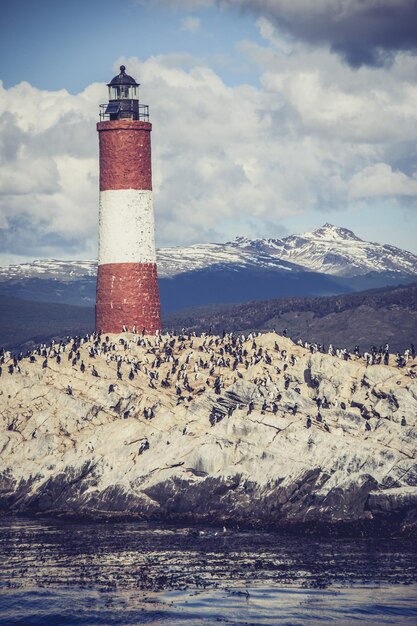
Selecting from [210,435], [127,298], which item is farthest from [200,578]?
[127,298]

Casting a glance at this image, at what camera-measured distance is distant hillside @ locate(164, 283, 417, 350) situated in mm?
163375

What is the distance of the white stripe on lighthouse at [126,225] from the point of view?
85.8 metres

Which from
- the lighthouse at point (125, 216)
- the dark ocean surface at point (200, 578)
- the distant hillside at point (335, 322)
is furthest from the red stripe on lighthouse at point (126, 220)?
the distant hillside at point (335, 322)

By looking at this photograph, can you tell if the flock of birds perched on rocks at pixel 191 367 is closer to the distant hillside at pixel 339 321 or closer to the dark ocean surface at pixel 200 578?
the dark ocean surface at pixel 200 578

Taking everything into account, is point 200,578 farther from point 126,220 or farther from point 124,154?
point 124,154

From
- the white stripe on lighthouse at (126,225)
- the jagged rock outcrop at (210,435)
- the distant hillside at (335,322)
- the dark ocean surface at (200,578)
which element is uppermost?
the white stripe on lighthouse at (126,225)

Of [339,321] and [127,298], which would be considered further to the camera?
[339,321]

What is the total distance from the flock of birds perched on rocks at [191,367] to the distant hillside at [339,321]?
2723 inches

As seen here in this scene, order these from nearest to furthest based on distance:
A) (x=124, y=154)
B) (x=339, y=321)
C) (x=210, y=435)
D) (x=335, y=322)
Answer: (x=210, y=435)
(x=124, y=154)
(x=339, y=321)
(x=335, y=322)

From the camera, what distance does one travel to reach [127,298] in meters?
87.1

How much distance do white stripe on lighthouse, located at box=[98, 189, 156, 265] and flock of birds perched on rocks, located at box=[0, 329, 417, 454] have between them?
5.45m

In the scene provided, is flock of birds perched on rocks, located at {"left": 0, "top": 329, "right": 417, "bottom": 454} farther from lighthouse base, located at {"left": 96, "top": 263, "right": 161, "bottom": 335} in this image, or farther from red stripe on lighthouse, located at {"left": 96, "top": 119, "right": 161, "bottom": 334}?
red stripe on lighthouse, located at {"left": 96, "top": 119, "right": 161, "bottom": 334}

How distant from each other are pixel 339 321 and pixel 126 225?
91.3 m

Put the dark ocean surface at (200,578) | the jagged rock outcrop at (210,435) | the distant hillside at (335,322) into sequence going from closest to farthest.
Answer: the dark ocean surface at (200,578)
the jagged rock outcrop at (210,435)
the distant hillside at (335,322)
